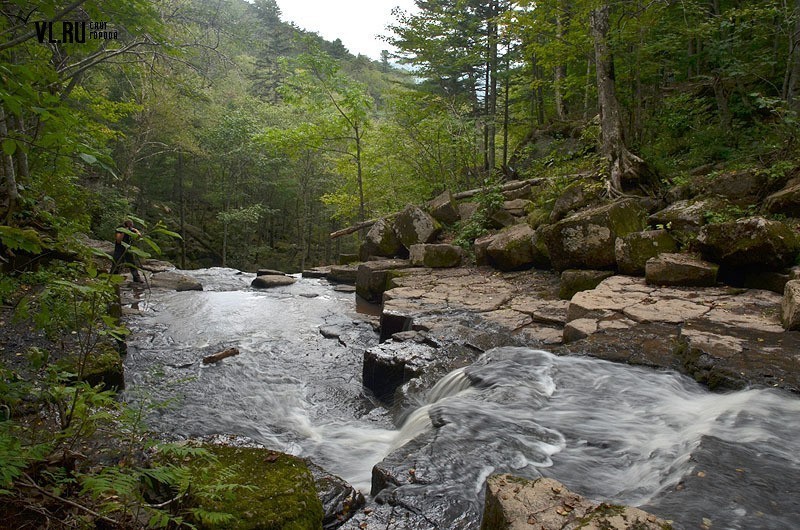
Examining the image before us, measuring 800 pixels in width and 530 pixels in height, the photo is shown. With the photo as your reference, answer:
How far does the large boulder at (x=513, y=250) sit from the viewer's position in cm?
798

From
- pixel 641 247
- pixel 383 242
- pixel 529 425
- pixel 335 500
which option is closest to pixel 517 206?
pixel 383 242

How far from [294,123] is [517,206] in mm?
20944

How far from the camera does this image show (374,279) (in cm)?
917

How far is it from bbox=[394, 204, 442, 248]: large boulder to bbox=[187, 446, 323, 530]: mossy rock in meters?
8.30

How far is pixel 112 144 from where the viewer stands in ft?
66.5

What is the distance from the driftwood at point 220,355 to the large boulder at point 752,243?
6365 millimetres

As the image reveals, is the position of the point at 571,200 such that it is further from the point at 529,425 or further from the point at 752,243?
the point at 529,425

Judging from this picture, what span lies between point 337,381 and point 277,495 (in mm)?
2942

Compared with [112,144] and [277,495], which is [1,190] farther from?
[112,144]

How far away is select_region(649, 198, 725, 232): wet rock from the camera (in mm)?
6004

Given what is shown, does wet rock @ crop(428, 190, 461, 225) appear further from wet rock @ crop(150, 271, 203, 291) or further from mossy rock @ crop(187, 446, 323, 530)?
mossy rock @ crop(187, 446, 323, 530)

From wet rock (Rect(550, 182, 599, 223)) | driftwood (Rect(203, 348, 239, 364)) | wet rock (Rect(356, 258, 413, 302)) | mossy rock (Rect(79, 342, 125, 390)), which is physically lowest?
driftwood (Rect(203, 348, 239, 364))

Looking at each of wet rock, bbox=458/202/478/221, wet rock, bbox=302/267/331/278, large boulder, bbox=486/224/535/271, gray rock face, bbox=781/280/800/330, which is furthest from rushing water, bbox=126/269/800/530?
wet rock, bbox=302/267/331/278

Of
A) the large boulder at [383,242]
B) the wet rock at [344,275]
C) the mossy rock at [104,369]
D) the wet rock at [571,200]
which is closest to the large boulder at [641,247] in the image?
the wet rock at [571,200]
